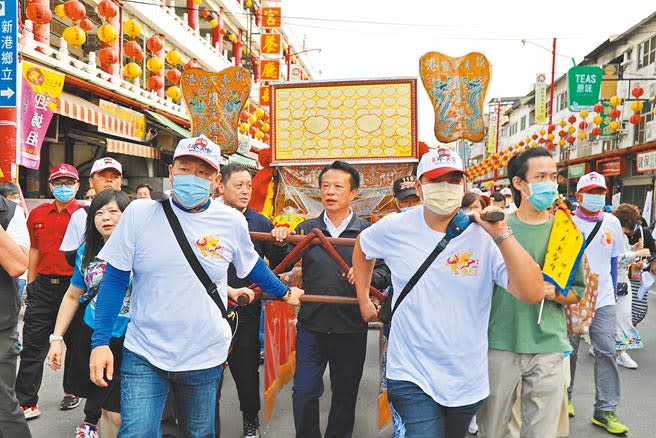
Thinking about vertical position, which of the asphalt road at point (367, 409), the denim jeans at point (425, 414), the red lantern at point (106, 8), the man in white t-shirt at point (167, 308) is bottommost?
the asphalt road at point (367, 409)

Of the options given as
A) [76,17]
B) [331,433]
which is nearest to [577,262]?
[331,433]

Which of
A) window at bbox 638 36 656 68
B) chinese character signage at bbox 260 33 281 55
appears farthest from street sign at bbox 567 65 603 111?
chinese character signage at bbox 260 33 281 55

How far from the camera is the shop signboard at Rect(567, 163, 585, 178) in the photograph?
32631 mm

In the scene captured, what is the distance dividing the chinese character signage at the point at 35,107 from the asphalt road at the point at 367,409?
549 centimetres

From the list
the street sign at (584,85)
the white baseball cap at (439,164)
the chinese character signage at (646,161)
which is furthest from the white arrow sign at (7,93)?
the chinese character signage at (646,161)

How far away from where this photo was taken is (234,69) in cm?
679

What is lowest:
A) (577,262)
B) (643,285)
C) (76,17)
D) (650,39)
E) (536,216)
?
(643,285)

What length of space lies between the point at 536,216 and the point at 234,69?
Result: 4867 mm

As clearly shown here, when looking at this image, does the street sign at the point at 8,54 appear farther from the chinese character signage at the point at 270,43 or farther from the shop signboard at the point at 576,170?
the shop signboard at the point at 576,170

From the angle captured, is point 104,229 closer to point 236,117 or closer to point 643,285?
point 236,117

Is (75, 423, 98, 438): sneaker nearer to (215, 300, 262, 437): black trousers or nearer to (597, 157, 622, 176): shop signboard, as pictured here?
(215, 300, 262, 437): black trousers

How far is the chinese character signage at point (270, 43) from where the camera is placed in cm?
2044

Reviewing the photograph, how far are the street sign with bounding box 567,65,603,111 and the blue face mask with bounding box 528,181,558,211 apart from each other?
58.3 ft

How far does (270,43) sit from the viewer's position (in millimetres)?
20547
